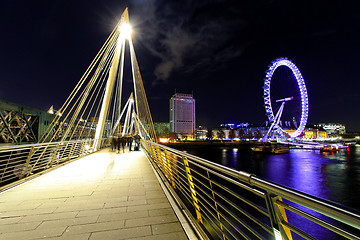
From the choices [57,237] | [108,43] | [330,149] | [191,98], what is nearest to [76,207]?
[57,237]

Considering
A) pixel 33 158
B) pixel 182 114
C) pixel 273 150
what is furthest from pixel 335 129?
pixel 33 158

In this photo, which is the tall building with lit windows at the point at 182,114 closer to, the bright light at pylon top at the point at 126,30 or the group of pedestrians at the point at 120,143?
the group of pedestrians at the point at 120,143

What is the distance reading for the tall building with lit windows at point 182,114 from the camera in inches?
5719

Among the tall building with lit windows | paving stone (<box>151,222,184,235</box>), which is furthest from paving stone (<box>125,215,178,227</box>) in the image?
the tall building with lit windows

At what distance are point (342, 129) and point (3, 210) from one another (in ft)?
754

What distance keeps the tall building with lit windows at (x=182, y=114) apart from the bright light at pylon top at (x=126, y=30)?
128m

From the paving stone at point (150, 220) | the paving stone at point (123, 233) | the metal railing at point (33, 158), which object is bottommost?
the paving stone at point (123, 233)

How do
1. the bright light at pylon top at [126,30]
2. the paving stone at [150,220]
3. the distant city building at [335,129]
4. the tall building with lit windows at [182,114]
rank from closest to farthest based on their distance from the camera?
the paving stone at [150,220], the bright light at pylon top at [126,30], the tall building with lit windows at [182,114], the distant city building at [335,129]

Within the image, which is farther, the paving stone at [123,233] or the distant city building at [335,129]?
the distant city building at [335,129]

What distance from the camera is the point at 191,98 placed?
154 meters

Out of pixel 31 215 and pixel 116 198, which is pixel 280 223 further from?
pixel 31 215

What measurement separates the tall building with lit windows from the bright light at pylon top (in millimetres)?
127718

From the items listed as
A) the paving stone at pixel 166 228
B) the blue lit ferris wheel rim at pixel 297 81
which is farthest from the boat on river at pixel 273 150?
the paving stone at pixel 166 228

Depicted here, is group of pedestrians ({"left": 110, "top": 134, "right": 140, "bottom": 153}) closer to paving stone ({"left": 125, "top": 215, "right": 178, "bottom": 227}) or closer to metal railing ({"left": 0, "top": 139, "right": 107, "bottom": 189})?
metal railing ({"left": 0, "top": 139, "right": 107, "bottom": 189})
